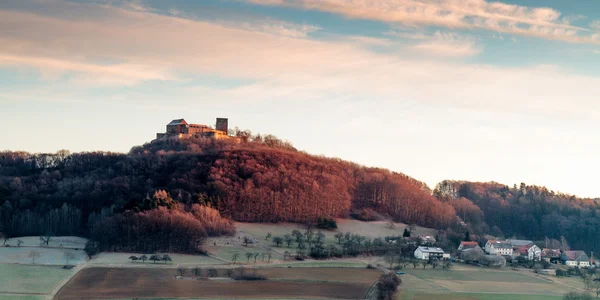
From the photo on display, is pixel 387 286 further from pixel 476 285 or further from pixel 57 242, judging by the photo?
pixel 57 242

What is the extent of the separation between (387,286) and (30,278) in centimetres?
3201

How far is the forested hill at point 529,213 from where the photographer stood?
122m

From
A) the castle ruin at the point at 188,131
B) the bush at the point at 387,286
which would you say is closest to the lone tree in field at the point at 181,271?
the bush at the point at 387,286

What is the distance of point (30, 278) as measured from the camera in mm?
63281

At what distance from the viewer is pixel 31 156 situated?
432ft

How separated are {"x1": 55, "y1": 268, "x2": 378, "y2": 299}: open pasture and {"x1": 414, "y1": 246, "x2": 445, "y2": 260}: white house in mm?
18747

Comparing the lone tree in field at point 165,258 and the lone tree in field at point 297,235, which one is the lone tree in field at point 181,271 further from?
the lone tree in field at point 297,235

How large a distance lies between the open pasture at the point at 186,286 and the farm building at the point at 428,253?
18754mm

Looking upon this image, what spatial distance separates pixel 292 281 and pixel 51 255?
92.8 feet

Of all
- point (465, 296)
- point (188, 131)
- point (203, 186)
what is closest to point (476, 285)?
point (465, 296)

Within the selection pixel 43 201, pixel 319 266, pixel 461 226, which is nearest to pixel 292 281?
pixel 319 266

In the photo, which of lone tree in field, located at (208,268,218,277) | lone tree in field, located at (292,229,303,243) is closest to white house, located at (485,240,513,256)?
lone tree in field, located at (292,229,303,243)

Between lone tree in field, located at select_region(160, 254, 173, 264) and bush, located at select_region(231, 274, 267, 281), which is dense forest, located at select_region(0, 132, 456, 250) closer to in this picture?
lone tree in field, located at select_region(160, 254, 173, 264)

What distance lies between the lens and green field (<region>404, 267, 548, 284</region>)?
71750 mm
